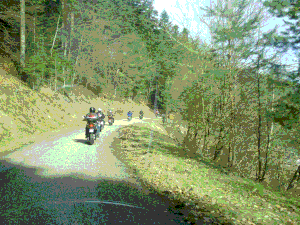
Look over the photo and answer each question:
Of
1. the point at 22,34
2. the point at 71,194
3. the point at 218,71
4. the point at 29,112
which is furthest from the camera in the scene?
the point at 22,34

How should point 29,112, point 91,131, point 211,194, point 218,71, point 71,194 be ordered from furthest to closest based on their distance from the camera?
point 29,112 → point 91,131 → point 218,71 → point 211,194 → point 71,194

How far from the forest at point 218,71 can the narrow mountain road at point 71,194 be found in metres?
4.04

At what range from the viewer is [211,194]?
6387 mm

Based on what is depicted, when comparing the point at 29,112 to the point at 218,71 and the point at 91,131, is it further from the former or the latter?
the point at 218,71

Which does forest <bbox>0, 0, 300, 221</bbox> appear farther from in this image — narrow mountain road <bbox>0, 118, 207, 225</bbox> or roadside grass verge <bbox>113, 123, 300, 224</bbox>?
narrow mountain road <bbox>0, 118, 207, 225</bbox>

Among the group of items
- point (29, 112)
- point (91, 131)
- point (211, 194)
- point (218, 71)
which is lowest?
point (211, 194)

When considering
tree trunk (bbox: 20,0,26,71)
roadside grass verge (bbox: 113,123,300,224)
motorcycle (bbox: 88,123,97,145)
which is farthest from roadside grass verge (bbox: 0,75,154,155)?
roadside grass verge (bbox: 113,123,300,224)


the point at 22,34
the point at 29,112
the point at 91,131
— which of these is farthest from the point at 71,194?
the point at 22,34

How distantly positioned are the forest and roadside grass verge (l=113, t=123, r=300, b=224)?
2230mm

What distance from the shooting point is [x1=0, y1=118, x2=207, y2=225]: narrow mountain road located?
382cm

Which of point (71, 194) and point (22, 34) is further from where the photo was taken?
point (22, 34)

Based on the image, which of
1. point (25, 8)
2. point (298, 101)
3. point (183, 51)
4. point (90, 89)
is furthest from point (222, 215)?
point (90, 89)

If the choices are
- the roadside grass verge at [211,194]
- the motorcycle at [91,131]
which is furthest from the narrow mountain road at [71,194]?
the motorcycle at [91,131]

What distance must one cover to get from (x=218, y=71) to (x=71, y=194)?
258 inches
